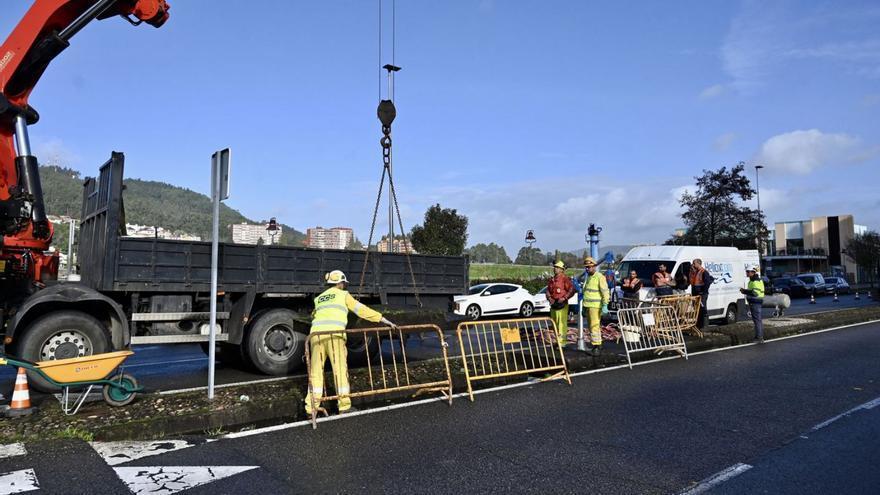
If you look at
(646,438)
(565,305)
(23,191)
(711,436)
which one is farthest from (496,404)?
(23,191)

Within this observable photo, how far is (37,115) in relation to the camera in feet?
28.5

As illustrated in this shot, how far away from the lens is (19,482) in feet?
13.7

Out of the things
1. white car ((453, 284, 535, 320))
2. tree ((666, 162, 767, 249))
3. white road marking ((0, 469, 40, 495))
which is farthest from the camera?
tree ((666, 162, 767, 249))

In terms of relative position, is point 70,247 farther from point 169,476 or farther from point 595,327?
point 595,327

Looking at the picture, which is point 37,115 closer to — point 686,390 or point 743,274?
point 686,390

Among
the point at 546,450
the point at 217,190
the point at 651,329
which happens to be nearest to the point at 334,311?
the point at 217,190

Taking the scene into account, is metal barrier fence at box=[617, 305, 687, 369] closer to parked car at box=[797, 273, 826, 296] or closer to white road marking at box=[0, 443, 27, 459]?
white road marking at box=[0, 443, 27, 459]

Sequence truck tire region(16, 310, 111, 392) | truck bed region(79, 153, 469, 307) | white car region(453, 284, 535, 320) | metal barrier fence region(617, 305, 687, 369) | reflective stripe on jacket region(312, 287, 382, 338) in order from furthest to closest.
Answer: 1. white car region(453, 284, 535, 320)
2. metal barrier fence region(617, 305, 687, 369)
3. truck bed region(79, 153, 469, 307)
4. truck tire region(16, 310, 111, 392)
5. reflective stripe on jacket region(312, 287, 382, 338)

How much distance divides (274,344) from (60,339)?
2.87 meters

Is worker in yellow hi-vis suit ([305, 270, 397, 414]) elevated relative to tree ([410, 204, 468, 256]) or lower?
lower

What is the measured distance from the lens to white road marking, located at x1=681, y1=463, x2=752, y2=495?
4090 millimetres

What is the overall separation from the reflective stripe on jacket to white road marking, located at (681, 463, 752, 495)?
385cm

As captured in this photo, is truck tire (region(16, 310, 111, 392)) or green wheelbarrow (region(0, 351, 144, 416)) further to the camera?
truck tire (region(16, 310, 111, 392))

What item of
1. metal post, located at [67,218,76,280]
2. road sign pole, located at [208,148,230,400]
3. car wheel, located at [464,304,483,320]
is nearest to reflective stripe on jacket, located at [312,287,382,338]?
road sign pole, located at [208,148,230,400]
